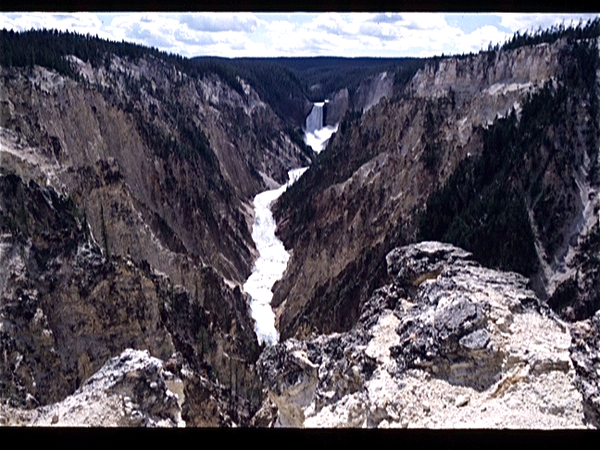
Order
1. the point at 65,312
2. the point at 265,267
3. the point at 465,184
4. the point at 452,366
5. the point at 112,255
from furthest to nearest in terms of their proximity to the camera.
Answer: the point at 265,267
the point at 465,184
the point at 112,255
the point at 65,312
the point at 452,366

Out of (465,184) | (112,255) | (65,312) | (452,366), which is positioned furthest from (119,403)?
(465,184)

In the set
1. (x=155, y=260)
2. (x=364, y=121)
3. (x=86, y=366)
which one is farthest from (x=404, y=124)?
(x=86, y=366)

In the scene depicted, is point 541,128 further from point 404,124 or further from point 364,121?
point 364,121

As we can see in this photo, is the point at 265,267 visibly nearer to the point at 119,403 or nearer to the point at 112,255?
the point at 112,255

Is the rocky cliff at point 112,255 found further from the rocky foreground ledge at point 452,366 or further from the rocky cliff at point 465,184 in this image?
the rocky cliff at point 465,184

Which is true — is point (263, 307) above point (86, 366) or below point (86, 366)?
below

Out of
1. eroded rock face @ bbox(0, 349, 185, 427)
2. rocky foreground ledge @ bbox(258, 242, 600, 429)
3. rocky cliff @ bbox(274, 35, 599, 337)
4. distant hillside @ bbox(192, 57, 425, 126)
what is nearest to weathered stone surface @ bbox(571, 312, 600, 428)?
rocky foreground ledge @ bbox(258, 242, 600, 429)

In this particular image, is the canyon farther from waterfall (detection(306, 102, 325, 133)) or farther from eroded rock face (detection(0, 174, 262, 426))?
waterfall (detection(306, 102, 325, 133))

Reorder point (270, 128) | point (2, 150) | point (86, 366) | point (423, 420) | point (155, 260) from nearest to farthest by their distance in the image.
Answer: point (423, 420), point (86, 366), point (2, 150), point (155, 260), point (270, 128)
